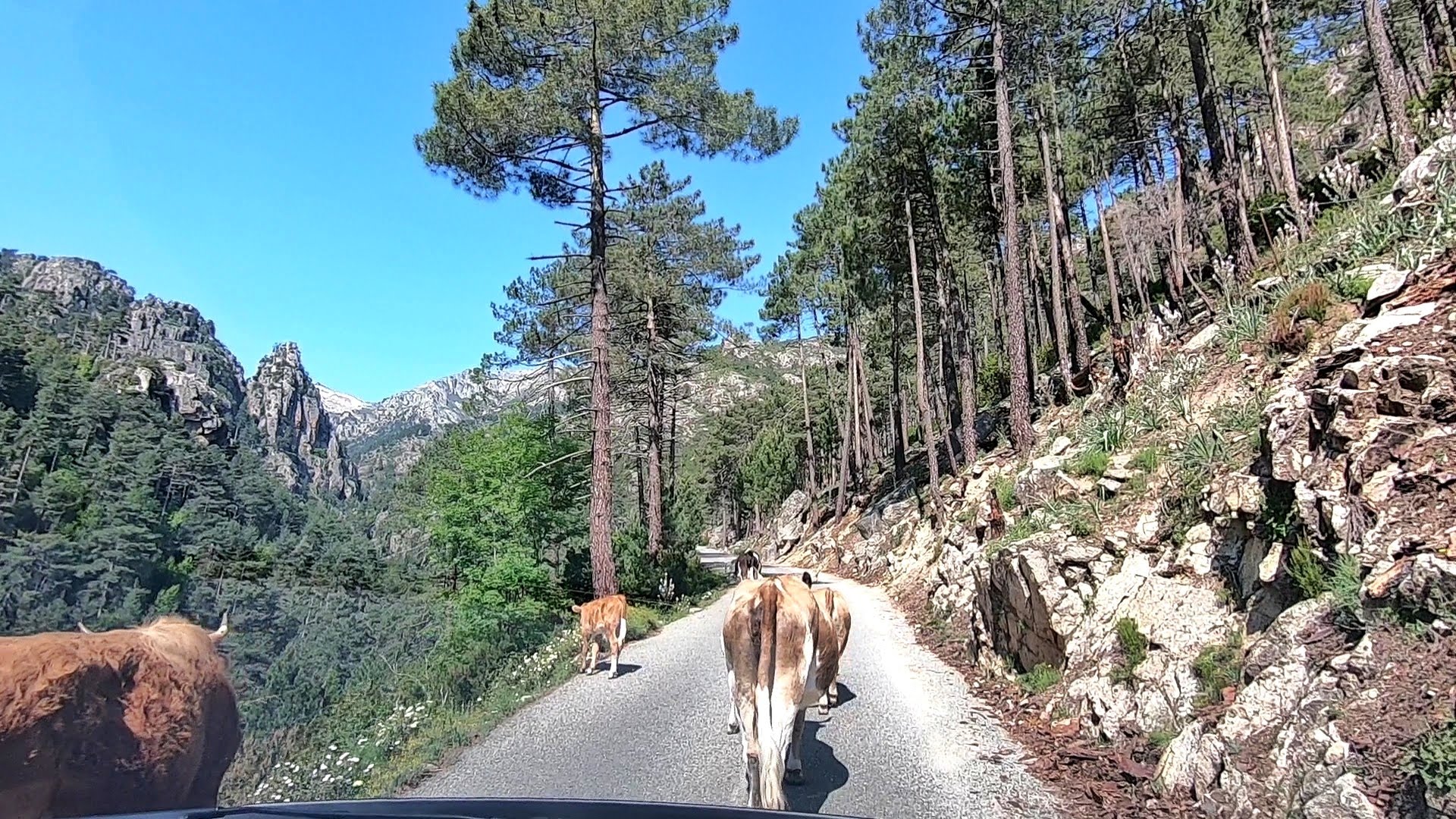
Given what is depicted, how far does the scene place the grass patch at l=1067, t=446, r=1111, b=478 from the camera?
9.14m

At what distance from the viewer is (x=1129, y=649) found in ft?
19.4

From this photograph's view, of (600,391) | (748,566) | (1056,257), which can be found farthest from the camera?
(1056,257)

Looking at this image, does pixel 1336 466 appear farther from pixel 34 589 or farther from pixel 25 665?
pixel 34 589

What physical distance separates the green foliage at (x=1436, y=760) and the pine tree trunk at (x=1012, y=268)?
496 inches

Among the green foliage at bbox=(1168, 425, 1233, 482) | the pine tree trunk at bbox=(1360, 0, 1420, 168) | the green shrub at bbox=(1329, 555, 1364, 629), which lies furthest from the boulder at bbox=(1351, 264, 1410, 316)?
the pine tree trunk at bbox=(1360, 0, 1420, 168)

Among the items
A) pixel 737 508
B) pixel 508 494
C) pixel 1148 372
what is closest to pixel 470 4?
pixel 508 494

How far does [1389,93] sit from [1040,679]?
43.4 feet

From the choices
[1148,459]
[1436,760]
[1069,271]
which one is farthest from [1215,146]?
[1436,760]

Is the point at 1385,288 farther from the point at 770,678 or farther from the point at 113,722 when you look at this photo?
the point at 113,722

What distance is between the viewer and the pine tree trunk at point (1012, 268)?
50.2ft

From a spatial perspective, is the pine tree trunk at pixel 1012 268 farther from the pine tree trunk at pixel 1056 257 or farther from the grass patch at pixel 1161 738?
the grass patch at pixel 1161 738

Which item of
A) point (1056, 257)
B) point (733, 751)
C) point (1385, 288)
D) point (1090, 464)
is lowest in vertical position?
point (733, 751)

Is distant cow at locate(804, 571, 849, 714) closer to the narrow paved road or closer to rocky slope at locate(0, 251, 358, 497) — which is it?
the narrow paved road

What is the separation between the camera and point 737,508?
72.1 meters
